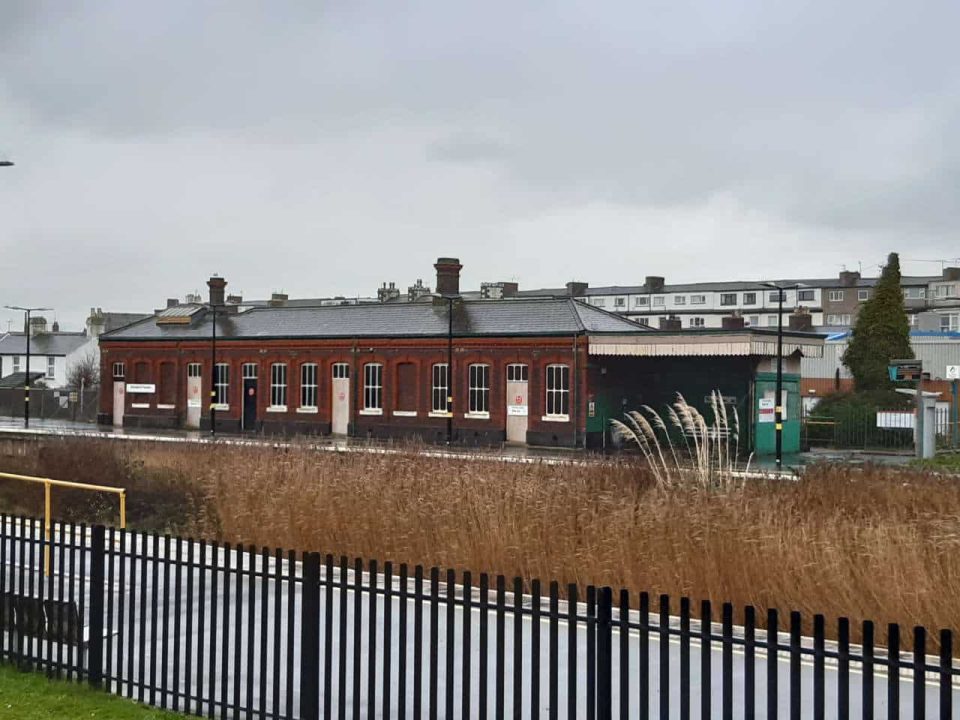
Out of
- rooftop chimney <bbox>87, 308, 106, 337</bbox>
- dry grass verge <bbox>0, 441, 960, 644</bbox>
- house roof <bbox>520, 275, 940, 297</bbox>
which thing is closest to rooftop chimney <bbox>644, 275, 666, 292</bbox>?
house roof <bbox>520, 275, 940, 297</bbox>

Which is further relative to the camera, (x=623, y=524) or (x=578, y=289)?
(x=578, y=289)

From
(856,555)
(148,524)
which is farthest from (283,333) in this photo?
(856,555)

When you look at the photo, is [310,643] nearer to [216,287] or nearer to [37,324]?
[216,287]

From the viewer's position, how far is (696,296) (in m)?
105

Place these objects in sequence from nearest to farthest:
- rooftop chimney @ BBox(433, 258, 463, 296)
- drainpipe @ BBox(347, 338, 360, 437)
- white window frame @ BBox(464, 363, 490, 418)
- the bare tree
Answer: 1. white window frame @ BBox(464, 363, 490, 418)
2. drainpipe @ BBox(347, 338, 360, 437)
3. rooftop chimney @ BBox(433, 258, 463, 296)
4. the bare tree

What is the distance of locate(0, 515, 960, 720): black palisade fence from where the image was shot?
589 centimetres

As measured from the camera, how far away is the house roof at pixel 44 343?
83.7m

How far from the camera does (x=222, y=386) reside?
4931 cm

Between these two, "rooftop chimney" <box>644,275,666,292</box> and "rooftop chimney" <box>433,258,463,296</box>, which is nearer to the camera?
"rooftop chimney" <box>433,258,463,296</box>

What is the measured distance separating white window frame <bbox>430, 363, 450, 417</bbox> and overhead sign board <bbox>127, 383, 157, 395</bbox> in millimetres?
15986

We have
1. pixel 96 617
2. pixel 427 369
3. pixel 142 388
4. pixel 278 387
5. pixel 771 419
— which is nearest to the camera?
pixel 96 617

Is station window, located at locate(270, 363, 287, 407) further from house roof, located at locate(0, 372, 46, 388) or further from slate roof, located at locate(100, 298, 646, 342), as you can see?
house roof, located at locate(0, 372, 46, 388)

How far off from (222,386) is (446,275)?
11354 millimetres

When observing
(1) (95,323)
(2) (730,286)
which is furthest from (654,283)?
(1) (95,323)
